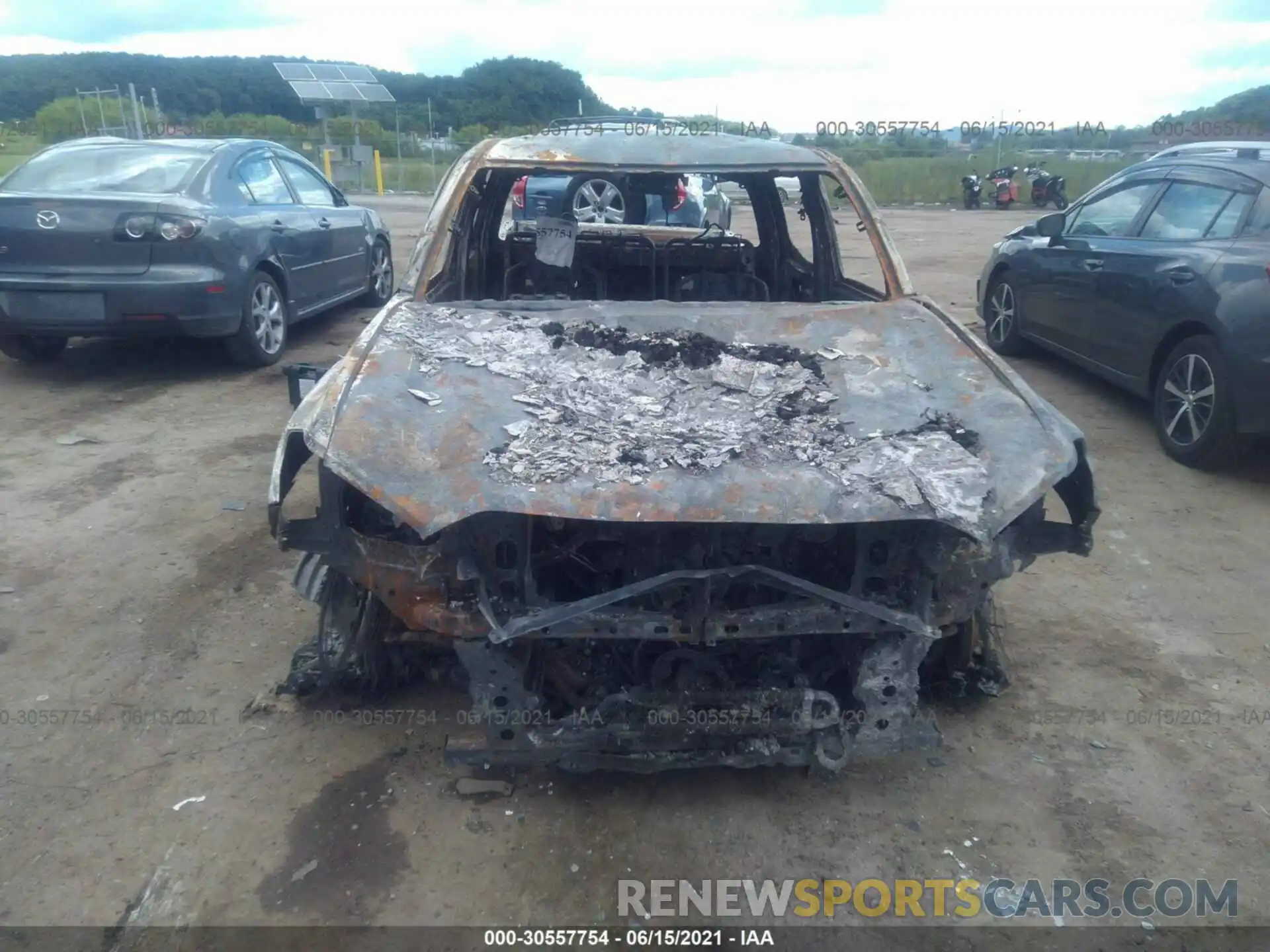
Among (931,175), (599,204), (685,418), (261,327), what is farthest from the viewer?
(931,175)

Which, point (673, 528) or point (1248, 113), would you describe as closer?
point (673, 528)

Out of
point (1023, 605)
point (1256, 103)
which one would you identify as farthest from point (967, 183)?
point (1023, 605)

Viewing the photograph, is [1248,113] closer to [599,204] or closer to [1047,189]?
[1047,189]

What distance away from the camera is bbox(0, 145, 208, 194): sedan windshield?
6.60 metres

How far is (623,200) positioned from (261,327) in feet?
9.89

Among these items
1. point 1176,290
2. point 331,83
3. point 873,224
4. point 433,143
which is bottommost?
point 1176,290

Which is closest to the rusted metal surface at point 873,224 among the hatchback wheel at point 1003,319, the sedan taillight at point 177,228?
the hatchback wheel at point 1003,319

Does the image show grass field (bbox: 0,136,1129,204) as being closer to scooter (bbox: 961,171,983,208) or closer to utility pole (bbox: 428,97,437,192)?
utility pole (bbox: 428,97,437,192)

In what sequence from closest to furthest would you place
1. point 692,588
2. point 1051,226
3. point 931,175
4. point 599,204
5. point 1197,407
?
point 692,588 → point 1197,407 → point 1051,226 → point 599,204 → point 931,175

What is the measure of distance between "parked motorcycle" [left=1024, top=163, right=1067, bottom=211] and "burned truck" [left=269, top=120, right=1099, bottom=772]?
2285 centimetres

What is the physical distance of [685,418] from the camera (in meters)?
2.86

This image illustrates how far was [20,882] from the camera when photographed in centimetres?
250

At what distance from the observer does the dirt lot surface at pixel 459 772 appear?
8.35 feet

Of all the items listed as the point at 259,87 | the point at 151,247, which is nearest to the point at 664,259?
the point at 151,247
